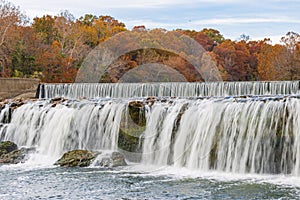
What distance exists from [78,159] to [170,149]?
282 centimetres

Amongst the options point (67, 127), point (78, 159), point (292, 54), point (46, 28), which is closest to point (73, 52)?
point (46, 28)

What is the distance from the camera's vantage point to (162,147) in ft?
49.7

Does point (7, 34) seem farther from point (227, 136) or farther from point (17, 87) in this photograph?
point (227, 136)

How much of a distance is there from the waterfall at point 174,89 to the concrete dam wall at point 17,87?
798 millimetres

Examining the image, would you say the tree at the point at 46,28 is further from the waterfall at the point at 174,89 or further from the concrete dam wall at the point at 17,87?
the waterfall at the point at 174,89

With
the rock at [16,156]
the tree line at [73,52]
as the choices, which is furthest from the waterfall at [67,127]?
the tree line at [73,52]

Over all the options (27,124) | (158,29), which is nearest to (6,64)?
(158,29)

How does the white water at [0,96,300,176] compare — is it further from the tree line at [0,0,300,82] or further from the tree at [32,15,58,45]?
the tree at [32,15,58,45]

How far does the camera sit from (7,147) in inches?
675

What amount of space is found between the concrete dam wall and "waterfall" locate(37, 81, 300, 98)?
0.80m

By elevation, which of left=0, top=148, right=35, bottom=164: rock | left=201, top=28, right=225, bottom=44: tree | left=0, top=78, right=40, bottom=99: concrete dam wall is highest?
left=201, top=28, right=225, bottom=44: tree

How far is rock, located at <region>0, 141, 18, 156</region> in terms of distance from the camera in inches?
661

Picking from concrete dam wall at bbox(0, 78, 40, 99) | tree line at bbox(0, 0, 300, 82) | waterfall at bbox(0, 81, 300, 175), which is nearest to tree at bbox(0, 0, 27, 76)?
tree line at bbox(0, 0, 300, 82)

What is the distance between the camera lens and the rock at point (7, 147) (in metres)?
16.8
